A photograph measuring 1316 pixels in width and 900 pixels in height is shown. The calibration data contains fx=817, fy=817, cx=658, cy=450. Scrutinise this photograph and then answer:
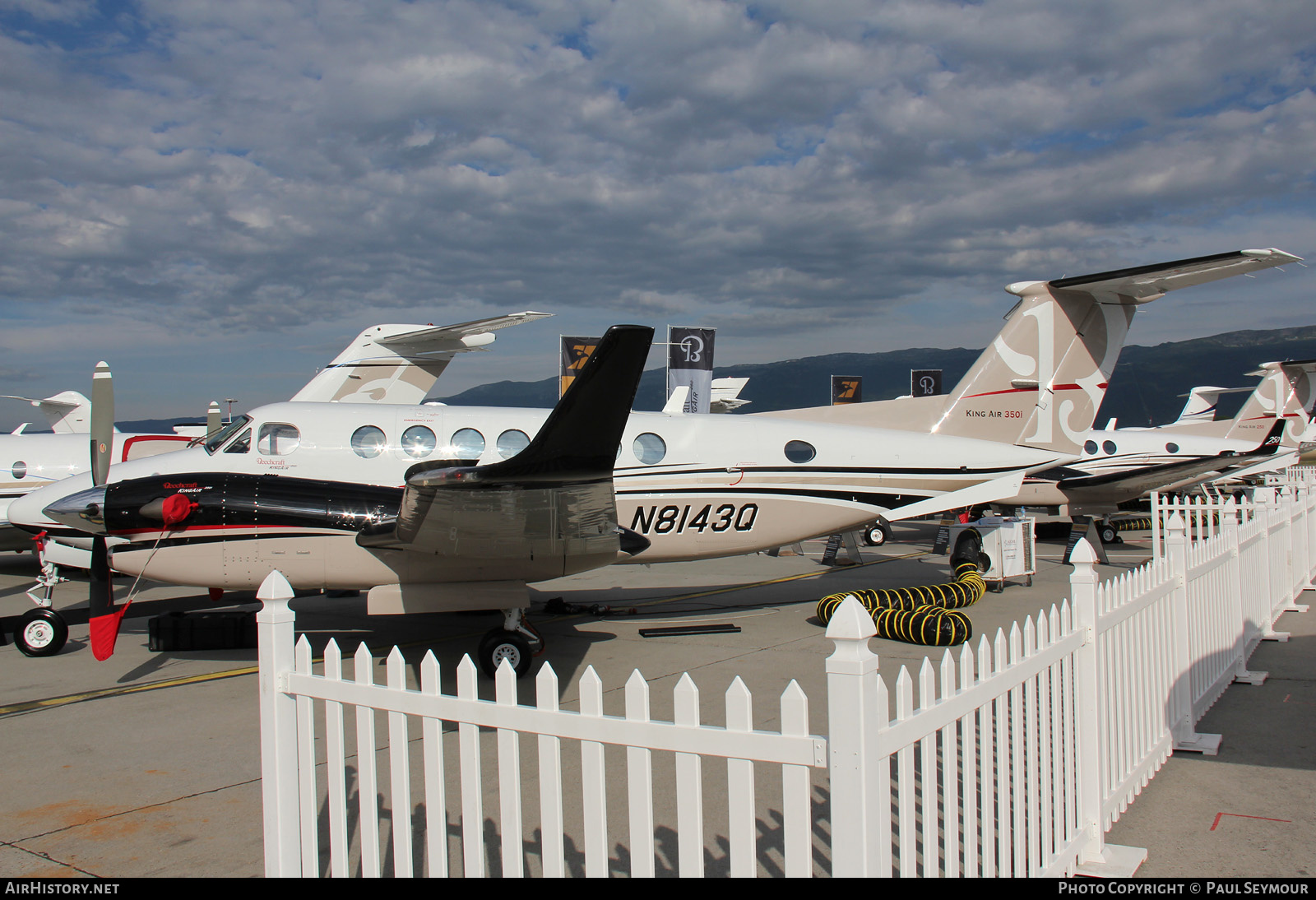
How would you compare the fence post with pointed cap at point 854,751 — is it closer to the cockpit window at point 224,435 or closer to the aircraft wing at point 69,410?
the cockpit window at point 224,435

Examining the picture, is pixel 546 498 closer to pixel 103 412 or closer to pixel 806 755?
pixel 806 755

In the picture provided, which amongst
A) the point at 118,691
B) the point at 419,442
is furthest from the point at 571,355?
the point at 118,691

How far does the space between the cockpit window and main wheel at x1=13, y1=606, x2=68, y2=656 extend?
2265 millimetres

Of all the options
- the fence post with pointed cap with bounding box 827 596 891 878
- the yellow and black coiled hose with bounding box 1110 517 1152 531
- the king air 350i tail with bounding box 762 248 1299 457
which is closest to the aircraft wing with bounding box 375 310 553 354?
the king air 350i tail with bounding box 762 248 1299 457

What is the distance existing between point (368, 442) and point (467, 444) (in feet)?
3.76

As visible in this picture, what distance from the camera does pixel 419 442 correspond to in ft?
31.7

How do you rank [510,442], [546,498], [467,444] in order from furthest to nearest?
[510,442] → [467,444] → [546,498]

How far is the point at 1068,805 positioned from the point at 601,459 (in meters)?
3.35

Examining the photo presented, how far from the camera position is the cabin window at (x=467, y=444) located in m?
9.72

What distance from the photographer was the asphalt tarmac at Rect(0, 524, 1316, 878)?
3.95m

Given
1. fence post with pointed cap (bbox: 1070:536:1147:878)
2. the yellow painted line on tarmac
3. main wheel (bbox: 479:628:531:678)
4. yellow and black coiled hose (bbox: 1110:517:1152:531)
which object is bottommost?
yellow and black coiled hose (bbox: 1110:517:1152:531)

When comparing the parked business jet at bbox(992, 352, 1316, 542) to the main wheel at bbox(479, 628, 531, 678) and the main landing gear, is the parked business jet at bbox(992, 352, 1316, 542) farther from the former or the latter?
the main wheel at bbox(479, 628, 531, 678)

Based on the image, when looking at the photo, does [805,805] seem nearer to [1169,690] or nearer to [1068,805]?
[1068,805]

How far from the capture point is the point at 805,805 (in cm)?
213
